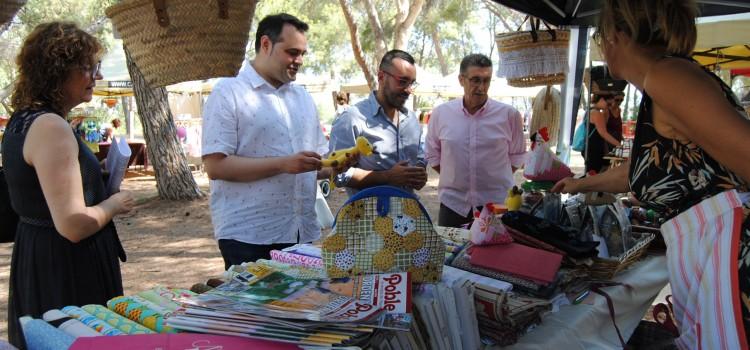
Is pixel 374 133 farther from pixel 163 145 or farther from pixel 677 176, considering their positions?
pixel 163 145

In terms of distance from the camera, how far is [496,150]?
11.8 ft

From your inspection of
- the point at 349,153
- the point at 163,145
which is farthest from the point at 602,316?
the point at 163,145

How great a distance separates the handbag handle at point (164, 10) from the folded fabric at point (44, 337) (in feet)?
3.12

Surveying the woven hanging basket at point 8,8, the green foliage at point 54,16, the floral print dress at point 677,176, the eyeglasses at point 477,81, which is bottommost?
the floral print dress at point 677,176

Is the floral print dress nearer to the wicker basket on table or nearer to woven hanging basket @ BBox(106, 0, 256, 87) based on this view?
the wicker basket on table

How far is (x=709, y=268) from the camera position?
1.53 m

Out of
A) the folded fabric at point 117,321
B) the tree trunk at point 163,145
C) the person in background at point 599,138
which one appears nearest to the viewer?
the folded fabric at point 117,321

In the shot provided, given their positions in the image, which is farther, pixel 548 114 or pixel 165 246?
pixel 165 246

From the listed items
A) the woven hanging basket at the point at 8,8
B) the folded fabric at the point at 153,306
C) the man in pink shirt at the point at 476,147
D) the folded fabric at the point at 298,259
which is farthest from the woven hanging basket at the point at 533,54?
the folded fabric at the point at 153,306

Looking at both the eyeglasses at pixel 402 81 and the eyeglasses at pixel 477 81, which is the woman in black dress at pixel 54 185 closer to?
the eyeglasses at pixel 402 81

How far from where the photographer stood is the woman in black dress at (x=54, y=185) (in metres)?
1.81

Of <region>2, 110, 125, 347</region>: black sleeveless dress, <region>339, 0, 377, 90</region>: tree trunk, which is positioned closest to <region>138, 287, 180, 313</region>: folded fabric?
<region>2, 110, 125, 347</region>: black sleeveless dress

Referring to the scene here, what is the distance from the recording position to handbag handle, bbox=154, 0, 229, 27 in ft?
5.56

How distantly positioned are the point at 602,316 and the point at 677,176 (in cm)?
63
